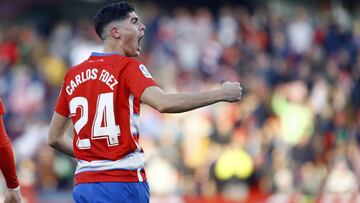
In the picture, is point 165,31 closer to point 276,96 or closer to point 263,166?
point 276,96

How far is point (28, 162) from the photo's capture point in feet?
60.1

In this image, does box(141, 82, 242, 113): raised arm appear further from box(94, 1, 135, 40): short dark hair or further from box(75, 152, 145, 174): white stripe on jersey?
box(94, 1, 135, 40): short dark hair

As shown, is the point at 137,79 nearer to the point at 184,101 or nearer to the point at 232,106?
the point at 184,101

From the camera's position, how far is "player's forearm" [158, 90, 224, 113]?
7711mm

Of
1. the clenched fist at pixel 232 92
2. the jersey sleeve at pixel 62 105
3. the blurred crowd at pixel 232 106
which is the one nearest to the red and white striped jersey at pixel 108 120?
the jersey sleeve at pixel 62 105

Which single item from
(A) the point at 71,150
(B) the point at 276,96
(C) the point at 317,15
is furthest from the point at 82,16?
(A) the point at 71,150

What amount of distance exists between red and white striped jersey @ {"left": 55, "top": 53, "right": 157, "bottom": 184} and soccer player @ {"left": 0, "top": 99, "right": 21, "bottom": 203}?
68 cm

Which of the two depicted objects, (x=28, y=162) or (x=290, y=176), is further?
(x=28, y=162)

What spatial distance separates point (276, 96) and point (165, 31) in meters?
3.59

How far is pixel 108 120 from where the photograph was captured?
807 cm

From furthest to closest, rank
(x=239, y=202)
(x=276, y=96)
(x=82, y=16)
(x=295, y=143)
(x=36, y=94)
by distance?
1. (x=82, y=16)
2. (x=36, y=94)
3. (x=276, y=96)
4. (x=295, y=143)
5. (x=239, y=202)

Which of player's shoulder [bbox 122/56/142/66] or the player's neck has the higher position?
the player's neck

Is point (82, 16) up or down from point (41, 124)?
up

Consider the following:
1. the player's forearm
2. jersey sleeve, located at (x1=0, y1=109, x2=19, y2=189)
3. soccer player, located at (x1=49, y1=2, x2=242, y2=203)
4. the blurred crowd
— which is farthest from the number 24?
the blurred crowd
